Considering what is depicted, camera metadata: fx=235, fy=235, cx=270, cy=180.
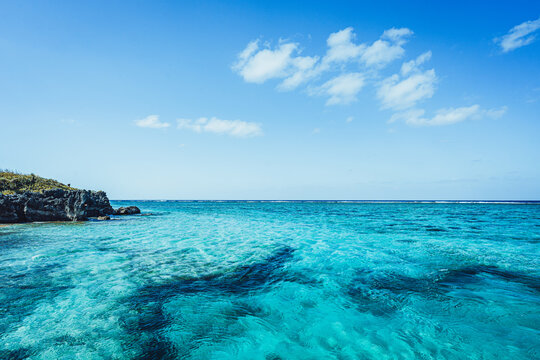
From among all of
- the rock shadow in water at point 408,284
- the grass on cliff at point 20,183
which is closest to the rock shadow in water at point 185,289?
the rock shadow in water at point 408,284

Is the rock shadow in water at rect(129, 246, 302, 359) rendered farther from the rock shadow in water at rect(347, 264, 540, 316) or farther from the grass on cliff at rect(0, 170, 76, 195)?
the grass on cliff at rect(0, 170, 76, 195)

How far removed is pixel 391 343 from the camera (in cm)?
451

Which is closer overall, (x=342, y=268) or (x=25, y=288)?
(x=25, y=288)

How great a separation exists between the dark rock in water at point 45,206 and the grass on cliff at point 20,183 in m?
5.22

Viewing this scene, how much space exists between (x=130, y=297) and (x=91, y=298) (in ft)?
3.35

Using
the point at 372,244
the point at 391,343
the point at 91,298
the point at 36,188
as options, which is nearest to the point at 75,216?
the point at 36,188

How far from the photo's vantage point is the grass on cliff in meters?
28.9

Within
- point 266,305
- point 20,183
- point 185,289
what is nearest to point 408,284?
point 266,305

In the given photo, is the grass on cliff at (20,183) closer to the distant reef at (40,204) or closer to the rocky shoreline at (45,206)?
the distant reef at (40,204)

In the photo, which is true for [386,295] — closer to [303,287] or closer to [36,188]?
[303,287]

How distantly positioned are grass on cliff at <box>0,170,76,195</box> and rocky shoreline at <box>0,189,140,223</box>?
17.1 feet

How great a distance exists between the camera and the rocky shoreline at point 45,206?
73.2 ft

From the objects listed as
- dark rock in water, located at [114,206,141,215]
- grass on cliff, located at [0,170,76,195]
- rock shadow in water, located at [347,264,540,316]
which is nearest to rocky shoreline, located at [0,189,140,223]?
grass on cliff, located at [0,170,76,195]

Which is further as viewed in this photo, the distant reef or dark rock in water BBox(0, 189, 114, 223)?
the distant reef
